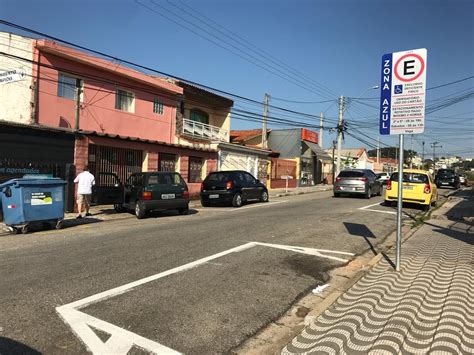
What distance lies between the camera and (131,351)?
12.4 feet

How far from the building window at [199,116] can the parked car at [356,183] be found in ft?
39.5

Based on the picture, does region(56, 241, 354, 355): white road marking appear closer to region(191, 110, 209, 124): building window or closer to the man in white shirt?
the man in white shirt

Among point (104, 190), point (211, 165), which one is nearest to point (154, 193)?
point (104, 190)

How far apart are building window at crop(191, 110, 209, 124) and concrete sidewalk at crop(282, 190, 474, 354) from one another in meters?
24.2

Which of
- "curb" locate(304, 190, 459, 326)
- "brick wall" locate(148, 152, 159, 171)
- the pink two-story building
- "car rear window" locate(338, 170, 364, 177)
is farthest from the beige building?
"car rear window" locate(338, 170, 364, 177)

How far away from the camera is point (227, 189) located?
57.9 ft

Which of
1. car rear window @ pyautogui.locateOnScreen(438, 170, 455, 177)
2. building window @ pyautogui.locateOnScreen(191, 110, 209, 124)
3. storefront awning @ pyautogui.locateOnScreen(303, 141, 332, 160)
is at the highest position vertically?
building window @ pyautogui.locateOnScreen(191, 110, 209, 124)

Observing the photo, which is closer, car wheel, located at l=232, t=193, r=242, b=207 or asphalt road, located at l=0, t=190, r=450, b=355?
asphalt road, located at l=0, t=190, r=450, b=355

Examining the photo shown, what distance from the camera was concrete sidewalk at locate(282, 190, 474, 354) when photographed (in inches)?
153

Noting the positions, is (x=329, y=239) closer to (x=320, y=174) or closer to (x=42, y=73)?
(x=42, y=73)

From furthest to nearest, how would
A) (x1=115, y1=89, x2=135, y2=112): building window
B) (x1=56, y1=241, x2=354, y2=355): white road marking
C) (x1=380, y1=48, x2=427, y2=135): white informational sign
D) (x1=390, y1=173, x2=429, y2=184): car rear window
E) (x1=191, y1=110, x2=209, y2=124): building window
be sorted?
(x1=191, y1=110, x2=209, y2=124): building window < (x1=115, y1=89, x2=135, y2=112): building window < (x1=390, y1=173, x2=429, y2=184): car rear window < (x1=380, y1=48, x2=427, y2=135): white informational sign < (x1=56, y1=241, x2=354, y2=355): white road marking

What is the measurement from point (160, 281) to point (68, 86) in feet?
51.6

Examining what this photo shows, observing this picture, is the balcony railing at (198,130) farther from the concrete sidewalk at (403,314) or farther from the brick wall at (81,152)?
→ the concrete sidewalk at (403,314)

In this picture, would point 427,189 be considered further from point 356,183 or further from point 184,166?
point 184,166
